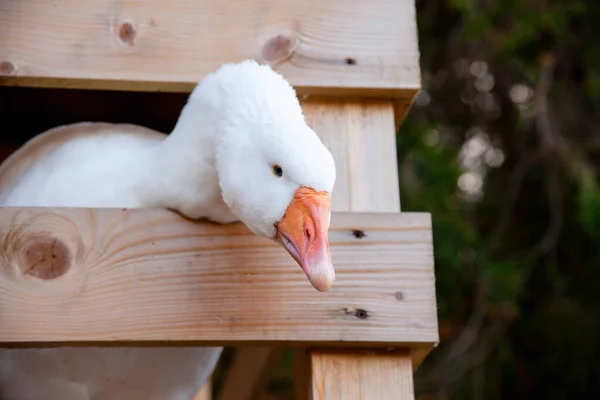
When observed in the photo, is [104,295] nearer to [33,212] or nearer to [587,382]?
[33,212]

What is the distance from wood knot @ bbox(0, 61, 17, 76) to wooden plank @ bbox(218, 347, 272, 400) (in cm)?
119

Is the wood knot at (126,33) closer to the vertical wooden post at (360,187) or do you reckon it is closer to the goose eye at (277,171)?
the vertical wooden post at (360,187)

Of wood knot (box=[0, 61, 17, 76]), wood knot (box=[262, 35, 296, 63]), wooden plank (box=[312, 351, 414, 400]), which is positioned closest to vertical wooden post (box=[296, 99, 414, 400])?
wooden plank (box=[312, 351, 414, 400])

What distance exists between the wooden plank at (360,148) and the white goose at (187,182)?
0.75ft

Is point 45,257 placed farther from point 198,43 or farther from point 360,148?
point 360,148

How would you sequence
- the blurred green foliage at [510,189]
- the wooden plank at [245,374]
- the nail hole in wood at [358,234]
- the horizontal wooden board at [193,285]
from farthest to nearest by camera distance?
the blurred green foliage at [510,189] → the wooden plank at [245,374] → the nail hole in wood at [358,234] → the horizontal wooden board at [193,285]

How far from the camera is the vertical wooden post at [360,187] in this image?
1.51 meters

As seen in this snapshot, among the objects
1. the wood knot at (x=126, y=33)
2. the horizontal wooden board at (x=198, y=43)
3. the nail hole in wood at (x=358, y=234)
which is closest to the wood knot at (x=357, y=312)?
the nail hole in wood at (x=358, y=234)

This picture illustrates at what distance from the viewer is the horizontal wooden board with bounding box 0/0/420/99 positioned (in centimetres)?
162

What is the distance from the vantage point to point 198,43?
1.67 m

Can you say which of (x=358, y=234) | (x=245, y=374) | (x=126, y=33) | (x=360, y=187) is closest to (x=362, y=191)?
(x=360, y=187)

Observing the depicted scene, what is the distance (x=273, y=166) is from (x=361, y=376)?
402 millimetres

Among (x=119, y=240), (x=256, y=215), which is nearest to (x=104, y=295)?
(x=119, y=240)

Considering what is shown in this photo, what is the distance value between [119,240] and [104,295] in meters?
0.09
